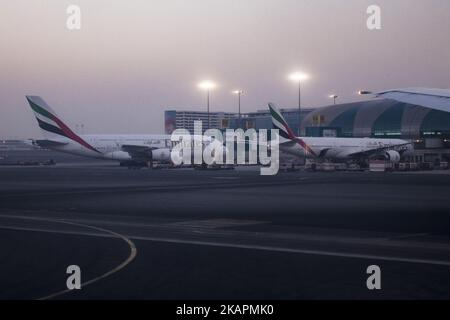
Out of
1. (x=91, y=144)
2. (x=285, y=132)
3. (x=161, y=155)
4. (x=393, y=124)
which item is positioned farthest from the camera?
(x=393, y=124)

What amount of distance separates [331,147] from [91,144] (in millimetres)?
29051

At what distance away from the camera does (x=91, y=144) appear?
81.4m

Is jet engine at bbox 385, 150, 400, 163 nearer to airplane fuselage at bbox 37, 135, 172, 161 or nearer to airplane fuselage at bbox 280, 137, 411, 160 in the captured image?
airplane fuselage at bbox 280, 137, 411, 160

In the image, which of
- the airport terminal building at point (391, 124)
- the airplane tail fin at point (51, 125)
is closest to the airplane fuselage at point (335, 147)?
the airport terminal building at point (391, 124)

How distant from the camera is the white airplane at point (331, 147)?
75250 mm

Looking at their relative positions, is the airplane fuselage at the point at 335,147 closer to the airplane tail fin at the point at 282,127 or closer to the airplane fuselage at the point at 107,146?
the airplane tail fin at the point at 282,127

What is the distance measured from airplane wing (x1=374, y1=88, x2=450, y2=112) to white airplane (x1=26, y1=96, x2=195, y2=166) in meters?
62.4

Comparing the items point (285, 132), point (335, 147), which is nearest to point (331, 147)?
point (335, 147)

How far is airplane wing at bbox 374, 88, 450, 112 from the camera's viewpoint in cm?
1676

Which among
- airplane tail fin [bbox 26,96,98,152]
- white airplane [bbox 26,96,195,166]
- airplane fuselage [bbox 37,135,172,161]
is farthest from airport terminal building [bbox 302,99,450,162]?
airplane tail fin [bbox 26,96,98,152]

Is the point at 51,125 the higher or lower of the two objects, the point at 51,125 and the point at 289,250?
the higher

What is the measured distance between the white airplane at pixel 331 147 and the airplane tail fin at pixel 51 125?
78.2ft

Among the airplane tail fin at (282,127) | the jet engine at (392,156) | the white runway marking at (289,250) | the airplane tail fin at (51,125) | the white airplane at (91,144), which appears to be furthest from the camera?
the airplane tail fin at (51,125)

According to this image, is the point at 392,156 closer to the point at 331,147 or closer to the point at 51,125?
the point at 331,147
